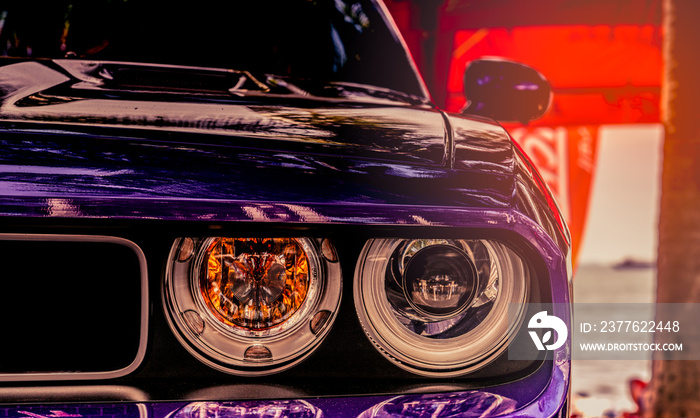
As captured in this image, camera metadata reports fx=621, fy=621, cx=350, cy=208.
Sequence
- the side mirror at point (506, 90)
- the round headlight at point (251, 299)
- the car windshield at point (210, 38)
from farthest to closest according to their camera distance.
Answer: the side mirror at point (506, 90) < the car windshield at point (210, 38) < the round headlight at point (251, 299)

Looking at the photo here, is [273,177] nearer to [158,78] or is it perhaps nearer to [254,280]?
[254,280]

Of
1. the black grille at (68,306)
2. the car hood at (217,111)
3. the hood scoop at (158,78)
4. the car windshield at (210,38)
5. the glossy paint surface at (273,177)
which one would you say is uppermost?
the car windshield at (210,38)

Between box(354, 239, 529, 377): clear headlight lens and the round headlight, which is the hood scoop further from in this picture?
box(354, 239, 529, 377): clear headlight lens

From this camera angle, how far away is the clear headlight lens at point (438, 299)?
1.00 m

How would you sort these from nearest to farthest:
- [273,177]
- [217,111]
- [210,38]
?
[273,177] → [217,111] → [210,38]

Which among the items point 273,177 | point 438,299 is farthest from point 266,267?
point 438,299

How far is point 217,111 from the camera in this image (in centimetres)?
113

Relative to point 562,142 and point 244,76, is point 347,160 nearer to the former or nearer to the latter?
point 244,76

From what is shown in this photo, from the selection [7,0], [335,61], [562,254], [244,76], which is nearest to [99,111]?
[244,76]

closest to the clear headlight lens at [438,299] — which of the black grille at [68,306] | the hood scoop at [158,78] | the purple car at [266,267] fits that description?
the purple car at [266,267]

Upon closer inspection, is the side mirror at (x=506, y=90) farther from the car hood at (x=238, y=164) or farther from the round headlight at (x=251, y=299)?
the round headlight at (x=251, y=299)

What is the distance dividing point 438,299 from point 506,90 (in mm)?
1120

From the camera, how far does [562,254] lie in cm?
99

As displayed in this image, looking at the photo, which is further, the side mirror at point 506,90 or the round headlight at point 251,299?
the side mirror at point 506,90
